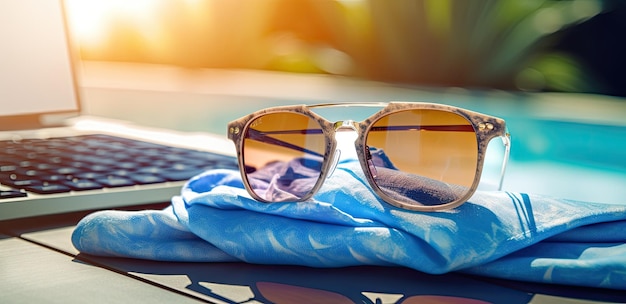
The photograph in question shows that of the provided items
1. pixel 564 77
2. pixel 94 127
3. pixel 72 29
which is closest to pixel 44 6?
pixel 72 29

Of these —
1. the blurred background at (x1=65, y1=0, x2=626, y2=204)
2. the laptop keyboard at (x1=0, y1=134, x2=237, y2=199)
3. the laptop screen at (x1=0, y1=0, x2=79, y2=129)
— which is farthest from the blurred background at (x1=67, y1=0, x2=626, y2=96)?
the laptop keyboard at (x1=0, y1=134, x2=237, y2=199)

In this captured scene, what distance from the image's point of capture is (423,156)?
2.03 ft

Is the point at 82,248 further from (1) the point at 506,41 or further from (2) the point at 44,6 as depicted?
(1) the point at 506,41

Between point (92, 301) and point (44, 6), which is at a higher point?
A: point (44, 6)

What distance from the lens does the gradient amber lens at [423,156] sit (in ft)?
1.92

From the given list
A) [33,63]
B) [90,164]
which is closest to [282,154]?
[90,164]

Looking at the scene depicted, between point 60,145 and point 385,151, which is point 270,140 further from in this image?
point 60,145

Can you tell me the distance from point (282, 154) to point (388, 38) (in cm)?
457

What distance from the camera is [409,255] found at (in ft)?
1.69

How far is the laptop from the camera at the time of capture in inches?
27.7

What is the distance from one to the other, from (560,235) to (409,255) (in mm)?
123

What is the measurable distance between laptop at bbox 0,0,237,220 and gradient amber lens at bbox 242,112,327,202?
0.13 metres

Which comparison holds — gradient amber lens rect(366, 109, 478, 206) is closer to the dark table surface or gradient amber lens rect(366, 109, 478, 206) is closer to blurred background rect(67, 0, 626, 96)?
the dark table surface

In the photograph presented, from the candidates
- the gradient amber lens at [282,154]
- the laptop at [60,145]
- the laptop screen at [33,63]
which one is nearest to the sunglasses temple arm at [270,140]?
the gradient amber lens at [282,154]
